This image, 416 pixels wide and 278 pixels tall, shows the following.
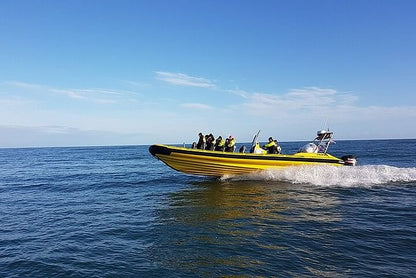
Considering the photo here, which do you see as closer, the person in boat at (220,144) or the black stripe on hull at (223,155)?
the black stripe on hull at (223,155)

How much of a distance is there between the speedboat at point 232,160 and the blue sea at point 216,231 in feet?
3.15

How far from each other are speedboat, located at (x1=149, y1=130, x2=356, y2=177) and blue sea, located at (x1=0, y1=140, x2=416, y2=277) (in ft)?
3.15

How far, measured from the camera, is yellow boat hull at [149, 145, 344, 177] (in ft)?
49.9

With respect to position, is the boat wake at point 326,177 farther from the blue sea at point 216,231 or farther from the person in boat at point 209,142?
the person in boat at point 209,142

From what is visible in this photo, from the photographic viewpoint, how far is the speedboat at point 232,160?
1523 cm

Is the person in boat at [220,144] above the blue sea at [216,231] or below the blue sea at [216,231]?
above

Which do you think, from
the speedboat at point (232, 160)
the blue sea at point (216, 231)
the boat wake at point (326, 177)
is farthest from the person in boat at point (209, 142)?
the boat wake at point (326, 177)

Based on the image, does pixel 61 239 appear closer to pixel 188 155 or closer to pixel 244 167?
pixel 188 155

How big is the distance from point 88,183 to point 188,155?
8.02 metres

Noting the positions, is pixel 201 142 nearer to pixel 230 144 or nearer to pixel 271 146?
pixel 230 144

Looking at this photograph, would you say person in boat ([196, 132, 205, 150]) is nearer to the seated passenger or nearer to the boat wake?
the boat wake

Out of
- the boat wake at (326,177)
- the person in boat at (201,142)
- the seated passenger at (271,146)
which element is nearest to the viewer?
the person in boat at (201,142)

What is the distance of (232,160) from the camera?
15.8 metres

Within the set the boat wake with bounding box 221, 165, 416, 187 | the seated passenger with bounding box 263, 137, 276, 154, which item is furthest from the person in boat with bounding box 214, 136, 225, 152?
the seated passenger with bounding box 263, 137, 276, 154
